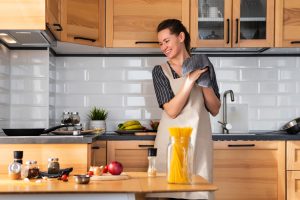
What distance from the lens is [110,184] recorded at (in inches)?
88.3

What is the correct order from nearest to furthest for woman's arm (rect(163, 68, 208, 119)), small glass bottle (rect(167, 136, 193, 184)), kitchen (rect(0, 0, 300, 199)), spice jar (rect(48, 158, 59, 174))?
small glass bottle (rect(167, 136, 193, 184)) → spice jar (rect(48, 158, 59, 174)) → woman's arm (rect(163, 68, 208, 119)) → kitchen (rect(0, 0, 300, 199))

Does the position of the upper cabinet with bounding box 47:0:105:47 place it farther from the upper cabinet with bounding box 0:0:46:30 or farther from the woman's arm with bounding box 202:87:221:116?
the woman's arm with bounding box 202:87:221:116

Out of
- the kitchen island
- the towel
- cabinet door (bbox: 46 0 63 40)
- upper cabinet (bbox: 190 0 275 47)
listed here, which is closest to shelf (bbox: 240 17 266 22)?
upper cabinet (bbox: 190 0 275 47)

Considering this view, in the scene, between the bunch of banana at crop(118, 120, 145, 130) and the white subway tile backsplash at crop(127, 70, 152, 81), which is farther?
the white subway tile backsplash at crop(127, 70, 152, 81)

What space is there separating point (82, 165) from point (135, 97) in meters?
1.69

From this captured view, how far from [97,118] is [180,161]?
2.44 meters

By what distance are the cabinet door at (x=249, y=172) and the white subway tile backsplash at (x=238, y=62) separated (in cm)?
89

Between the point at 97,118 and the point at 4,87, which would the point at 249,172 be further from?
the point at 4,87

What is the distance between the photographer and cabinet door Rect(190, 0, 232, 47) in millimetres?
4547

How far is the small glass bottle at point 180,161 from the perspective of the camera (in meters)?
2.27

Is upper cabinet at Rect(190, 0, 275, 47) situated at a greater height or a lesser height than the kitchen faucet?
greater

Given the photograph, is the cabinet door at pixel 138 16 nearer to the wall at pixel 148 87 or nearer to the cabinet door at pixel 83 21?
the cabinet door at pixel 83 21

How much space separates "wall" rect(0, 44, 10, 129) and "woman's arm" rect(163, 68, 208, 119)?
1337 millimetres

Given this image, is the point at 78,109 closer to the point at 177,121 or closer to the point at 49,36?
the point at 49,36
